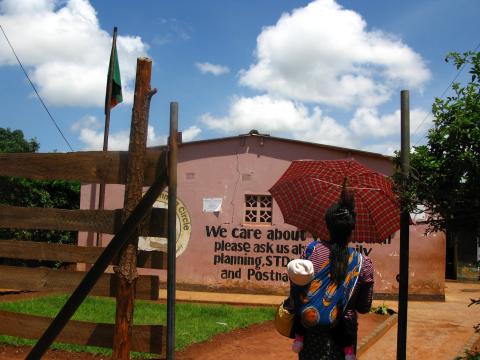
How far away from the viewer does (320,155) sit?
14711 millimetres

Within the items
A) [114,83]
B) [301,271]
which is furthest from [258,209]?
[301,271]

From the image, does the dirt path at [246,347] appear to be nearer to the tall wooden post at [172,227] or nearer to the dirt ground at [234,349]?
the dirt ground at [234,349]

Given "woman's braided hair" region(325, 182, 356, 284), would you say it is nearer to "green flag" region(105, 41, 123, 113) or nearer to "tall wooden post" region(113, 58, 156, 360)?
"tall wooden post" region(113, 58, 156, 360)

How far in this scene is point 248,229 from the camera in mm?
14797

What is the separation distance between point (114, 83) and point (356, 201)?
40.1ft

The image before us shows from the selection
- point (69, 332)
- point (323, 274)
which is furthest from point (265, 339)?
point (323, 274)

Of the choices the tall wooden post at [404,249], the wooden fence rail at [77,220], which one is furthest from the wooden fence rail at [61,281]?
the tall wooden post at [404,249]

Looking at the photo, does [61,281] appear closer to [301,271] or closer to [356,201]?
[301,271]

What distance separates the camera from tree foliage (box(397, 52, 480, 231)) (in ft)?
11.8

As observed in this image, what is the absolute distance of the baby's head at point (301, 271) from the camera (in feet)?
10.3

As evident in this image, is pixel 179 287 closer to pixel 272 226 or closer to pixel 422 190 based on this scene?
pixel 272 226

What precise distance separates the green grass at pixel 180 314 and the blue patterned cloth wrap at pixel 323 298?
456cm

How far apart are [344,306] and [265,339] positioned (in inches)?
217

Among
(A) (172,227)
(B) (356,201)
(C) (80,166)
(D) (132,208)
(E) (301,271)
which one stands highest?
(C) (80,166)
